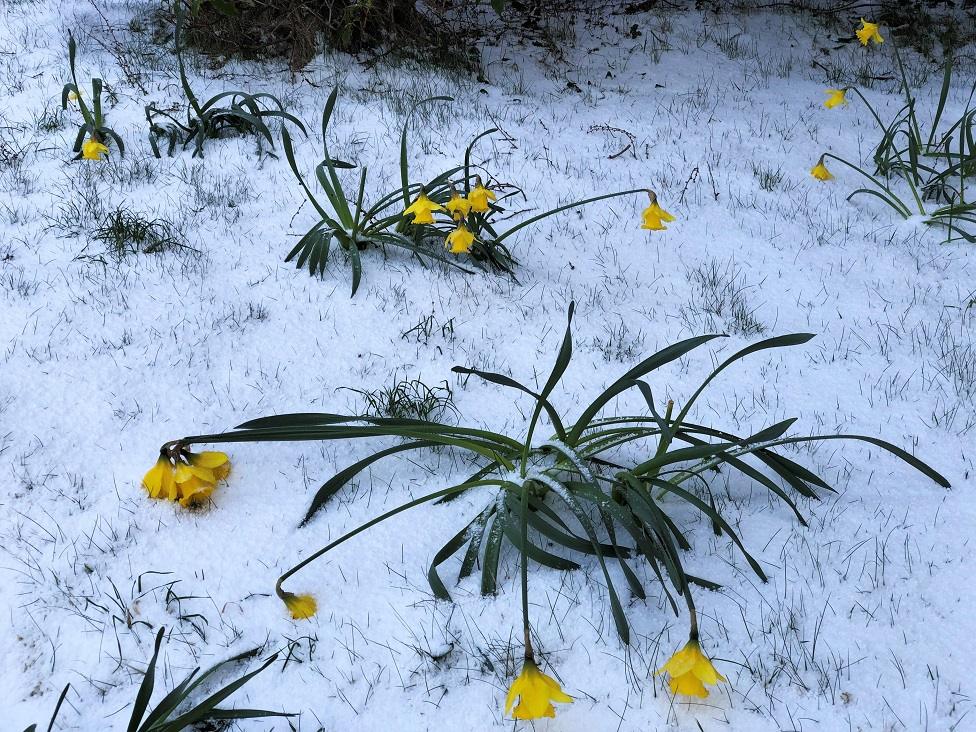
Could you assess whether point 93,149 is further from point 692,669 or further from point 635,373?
point 692,669

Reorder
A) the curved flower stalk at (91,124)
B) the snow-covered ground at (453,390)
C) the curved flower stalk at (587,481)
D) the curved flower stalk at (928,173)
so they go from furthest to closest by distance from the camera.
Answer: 1. the curved flower stalk at (91,124)
2. the curved flower stalk at (928,173)
3. the curved flower stalk at (587,481)
4. the snow-covered ground at (453,390)

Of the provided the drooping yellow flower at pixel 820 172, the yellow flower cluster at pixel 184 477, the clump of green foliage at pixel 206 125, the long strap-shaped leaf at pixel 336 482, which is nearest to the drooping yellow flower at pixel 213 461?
the yellow flower cluster at pixel 184 477

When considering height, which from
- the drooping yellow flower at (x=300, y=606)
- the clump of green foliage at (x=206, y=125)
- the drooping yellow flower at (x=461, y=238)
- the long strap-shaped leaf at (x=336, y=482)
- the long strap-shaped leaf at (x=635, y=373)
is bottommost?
the drooping yellow flower at (x=300, y=606)

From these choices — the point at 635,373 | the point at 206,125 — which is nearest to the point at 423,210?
the point at 635,373

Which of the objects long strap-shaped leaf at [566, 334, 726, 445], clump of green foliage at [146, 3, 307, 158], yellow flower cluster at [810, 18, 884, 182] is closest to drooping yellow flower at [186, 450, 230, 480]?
long strap-shaped leaf at [566, 334, 726, 445]

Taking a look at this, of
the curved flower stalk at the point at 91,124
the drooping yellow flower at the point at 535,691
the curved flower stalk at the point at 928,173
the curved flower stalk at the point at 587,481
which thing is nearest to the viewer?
the drooping yellow flower at the point at 535,691

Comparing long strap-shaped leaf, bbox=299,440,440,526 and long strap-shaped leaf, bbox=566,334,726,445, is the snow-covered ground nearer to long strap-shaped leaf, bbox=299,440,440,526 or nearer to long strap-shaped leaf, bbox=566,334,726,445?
long strap-shaped leaf, bbox=299,440,440,526

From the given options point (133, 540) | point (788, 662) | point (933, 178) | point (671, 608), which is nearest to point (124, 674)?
point (133, 540)

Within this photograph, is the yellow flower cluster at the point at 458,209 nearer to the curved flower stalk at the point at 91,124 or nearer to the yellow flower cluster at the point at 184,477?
the yellow flower cluster at the point at 184,477
